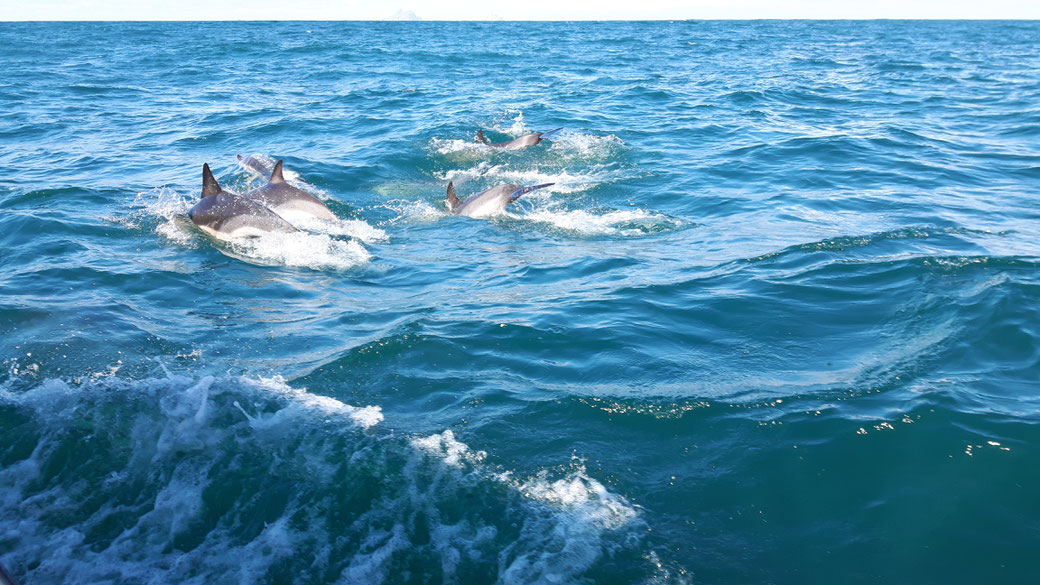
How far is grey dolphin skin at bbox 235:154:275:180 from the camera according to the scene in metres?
13.8

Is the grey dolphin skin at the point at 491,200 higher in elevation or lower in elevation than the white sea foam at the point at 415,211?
higher

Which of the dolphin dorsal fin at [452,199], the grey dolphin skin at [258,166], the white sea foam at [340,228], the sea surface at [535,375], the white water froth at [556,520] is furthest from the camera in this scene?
the grey dolphin skin at [258,166]

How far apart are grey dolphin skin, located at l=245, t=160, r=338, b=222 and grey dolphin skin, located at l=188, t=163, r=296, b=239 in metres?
0.58

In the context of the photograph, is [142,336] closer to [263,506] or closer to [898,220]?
[263,506]

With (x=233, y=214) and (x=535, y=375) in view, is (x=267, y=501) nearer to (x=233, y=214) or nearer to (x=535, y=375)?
(x=535, y=375)

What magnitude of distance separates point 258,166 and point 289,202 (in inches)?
138

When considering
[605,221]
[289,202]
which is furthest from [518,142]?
[289,202]

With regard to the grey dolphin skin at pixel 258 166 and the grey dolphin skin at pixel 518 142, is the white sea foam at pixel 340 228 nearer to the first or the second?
the grey dolphin skin at pixel 258 166

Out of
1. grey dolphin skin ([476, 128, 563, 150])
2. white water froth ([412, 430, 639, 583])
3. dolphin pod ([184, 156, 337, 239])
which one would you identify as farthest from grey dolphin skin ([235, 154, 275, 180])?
white water froth ([412, 430, 639, 583])

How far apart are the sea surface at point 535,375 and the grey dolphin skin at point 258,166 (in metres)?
0.75

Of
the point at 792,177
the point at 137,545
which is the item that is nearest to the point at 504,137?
the point at 792,177

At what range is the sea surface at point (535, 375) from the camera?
164 inches

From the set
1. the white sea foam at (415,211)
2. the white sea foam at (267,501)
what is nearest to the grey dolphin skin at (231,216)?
the white sea foam at (415,211)

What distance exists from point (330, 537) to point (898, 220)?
9.50 meters
